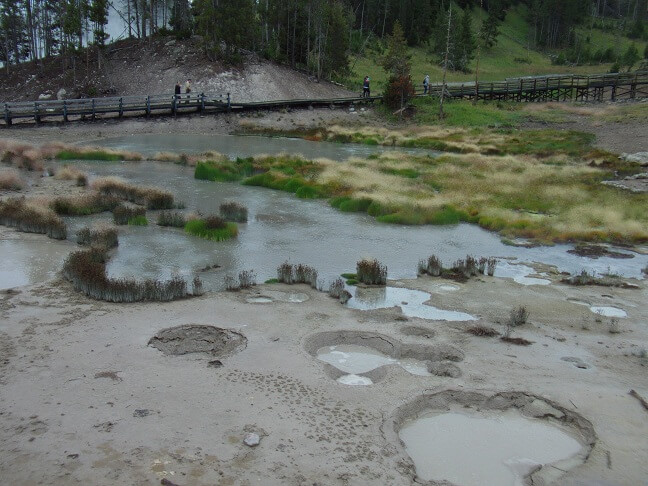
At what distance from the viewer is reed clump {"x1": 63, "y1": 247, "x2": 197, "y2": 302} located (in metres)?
11.9

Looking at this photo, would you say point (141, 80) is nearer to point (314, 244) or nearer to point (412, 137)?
point (412, 137)

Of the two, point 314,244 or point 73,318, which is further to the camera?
Answer: point 314,244

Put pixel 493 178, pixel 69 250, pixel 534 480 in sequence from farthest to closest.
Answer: pixel 493 178
pixel 69 250
pixel 534 480

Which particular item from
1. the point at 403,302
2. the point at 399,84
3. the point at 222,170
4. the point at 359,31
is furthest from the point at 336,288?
the point at 359,31

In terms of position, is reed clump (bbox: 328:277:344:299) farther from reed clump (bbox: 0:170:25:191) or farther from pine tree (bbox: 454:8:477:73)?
pine tree (bbox: 454:8:477:73)

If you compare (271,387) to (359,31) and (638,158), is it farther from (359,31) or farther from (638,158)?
(359,31)

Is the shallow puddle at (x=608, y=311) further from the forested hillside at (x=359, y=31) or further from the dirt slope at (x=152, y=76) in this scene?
the forested hillside at (x=359, y=31)

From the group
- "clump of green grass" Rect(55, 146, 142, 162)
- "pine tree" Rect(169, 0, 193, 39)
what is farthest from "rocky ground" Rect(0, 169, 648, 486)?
"pine tree" Rect(169, 0, 193, 39)

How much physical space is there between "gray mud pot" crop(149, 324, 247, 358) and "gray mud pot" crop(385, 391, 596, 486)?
3.08 m

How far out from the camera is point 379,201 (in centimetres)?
2256

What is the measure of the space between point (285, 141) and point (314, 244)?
2785 centimetres

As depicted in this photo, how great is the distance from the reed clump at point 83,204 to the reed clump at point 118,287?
727 centimetres

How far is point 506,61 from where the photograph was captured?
303ft

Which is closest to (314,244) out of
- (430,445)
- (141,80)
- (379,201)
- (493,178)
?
(379,201)
